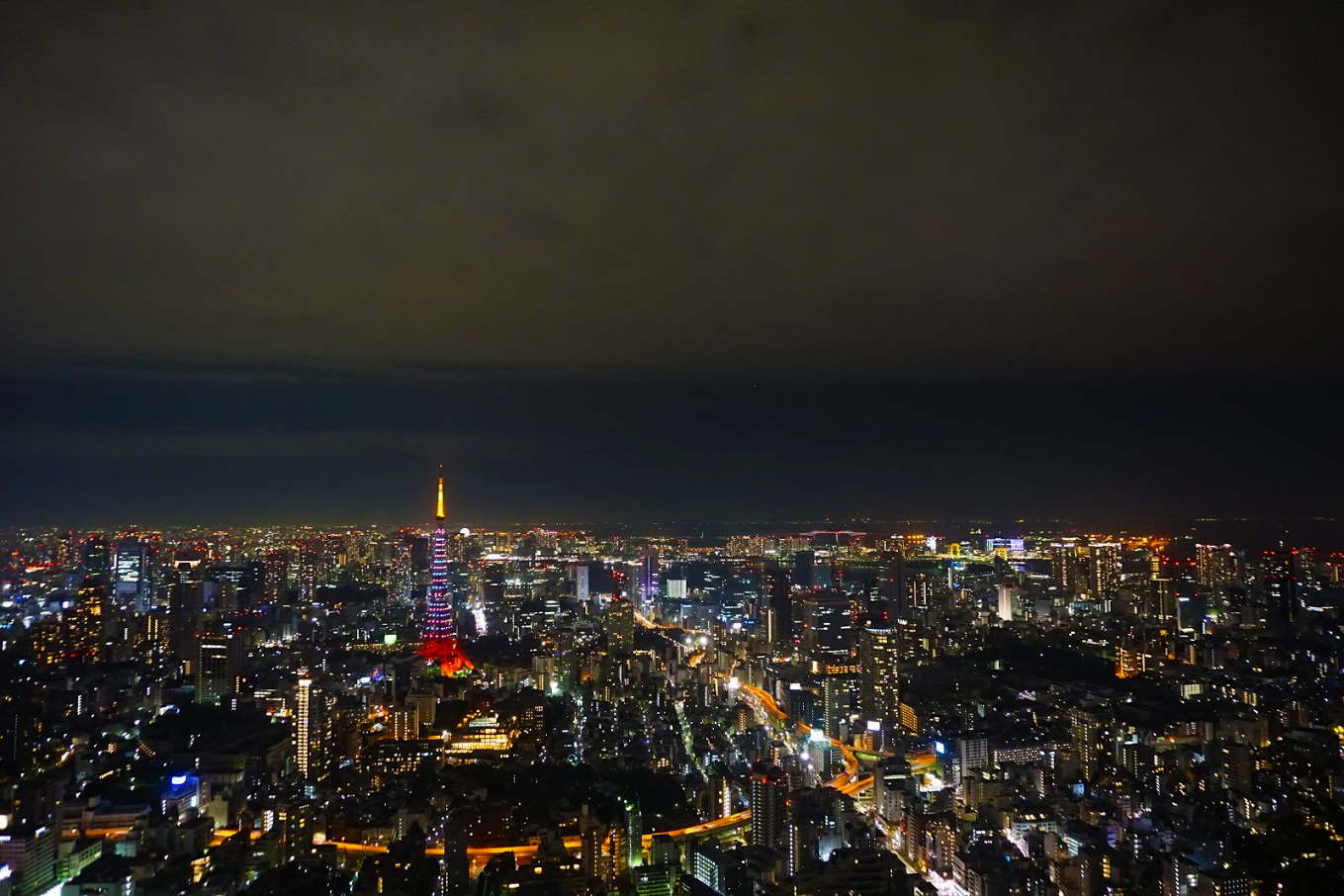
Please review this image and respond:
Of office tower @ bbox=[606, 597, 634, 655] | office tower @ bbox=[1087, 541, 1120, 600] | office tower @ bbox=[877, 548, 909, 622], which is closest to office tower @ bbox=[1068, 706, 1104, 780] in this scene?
office tower @ bbox=[1087, 541, 1120, 600]

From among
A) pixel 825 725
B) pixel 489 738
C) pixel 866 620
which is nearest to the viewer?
pixel 489 738

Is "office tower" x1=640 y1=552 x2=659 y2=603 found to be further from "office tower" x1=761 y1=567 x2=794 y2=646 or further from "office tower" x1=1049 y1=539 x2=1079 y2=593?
"office tower" x1=1049 y1=539 x2=1079 y2=593

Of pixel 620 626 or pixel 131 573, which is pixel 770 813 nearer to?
pixel 131 573

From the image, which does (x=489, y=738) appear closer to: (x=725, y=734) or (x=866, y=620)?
(x=725, y=734)

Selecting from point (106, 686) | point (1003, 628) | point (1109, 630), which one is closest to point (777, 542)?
point (1003, 628)

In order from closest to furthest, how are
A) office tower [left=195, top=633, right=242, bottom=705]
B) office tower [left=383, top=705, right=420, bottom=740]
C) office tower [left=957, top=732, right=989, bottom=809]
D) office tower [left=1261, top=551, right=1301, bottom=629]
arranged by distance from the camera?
office tower [left=1261, top=551, right=1301, bottom=629], office tower [left=957, top=732, right=989, bottom=809], office tower [left=383, top=705, right=420, bottom=740], office tower [left=195, top=633, right=242, bottom=705]

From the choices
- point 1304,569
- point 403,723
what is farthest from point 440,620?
point 1304,569
